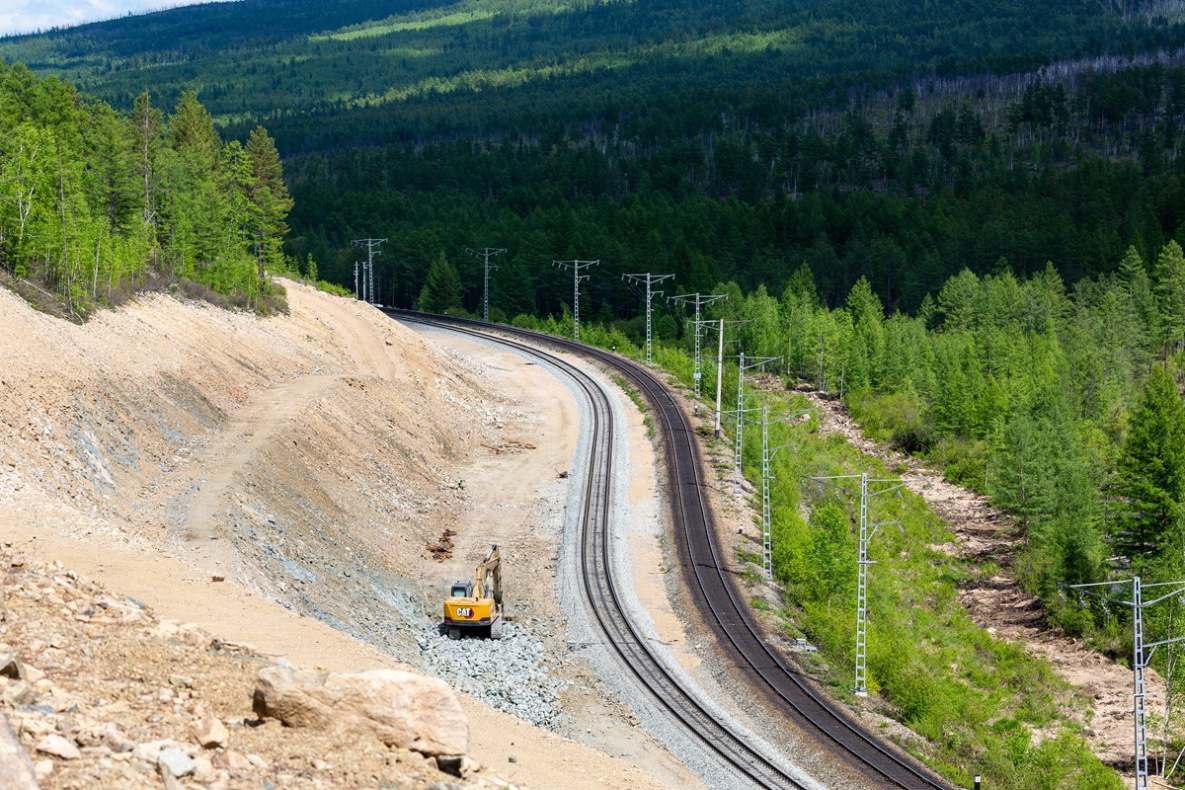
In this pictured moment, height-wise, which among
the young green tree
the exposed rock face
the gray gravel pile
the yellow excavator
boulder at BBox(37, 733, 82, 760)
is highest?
the young green tree

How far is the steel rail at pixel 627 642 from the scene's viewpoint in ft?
104

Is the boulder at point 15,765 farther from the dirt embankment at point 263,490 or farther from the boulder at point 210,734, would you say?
the boulder at point 210,734

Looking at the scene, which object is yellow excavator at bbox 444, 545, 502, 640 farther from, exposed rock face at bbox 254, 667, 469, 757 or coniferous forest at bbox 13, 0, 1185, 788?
exposed rock face at bbox 254, 667, 469, 757

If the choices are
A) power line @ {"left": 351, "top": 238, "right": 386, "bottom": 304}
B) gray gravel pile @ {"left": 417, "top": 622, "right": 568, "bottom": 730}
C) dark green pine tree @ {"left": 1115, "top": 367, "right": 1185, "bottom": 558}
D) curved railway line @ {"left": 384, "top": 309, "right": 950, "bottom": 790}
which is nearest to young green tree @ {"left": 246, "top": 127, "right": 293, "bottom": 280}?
power line @ {"left": 351, "top": 238, "right": 386, "bottom": 304}

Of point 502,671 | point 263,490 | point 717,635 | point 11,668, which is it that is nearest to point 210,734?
point 11,668

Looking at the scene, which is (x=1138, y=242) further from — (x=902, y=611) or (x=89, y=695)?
(x=89, y=695)

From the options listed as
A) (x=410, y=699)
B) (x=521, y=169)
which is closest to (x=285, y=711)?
(x=410, y=699)

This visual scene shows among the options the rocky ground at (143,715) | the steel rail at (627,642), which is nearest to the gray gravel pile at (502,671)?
the steel rail at (627,642)

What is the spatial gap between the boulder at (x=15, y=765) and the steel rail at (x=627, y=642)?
2066 cm

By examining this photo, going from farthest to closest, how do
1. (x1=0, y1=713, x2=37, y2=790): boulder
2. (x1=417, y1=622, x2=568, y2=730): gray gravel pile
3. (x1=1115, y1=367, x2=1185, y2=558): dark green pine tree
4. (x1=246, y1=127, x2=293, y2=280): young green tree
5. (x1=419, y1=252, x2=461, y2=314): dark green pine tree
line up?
(x1=419, y1=252, x2=461, y2=314): dark green pine tree → (x1=246, y1=127, x2=293, y2=280): young green tree → (x1=1115, y1=367, x2=1185, y2=558): dark green pine tree → (x1=417, y1=622, x2=568, y2=730): gray gravel pile → (x1=0, y1=713, x2=37, y2=790): boulder

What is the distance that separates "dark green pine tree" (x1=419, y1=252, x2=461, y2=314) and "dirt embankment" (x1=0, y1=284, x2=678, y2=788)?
50499 millimetres

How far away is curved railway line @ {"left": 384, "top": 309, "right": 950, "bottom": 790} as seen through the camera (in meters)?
32.0

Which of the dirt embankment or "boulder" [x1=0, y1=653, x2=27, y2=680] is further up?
"boulder" [x1=0, y1=653, x2=27, y2=680]

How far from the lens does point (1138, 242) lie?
396 ft
